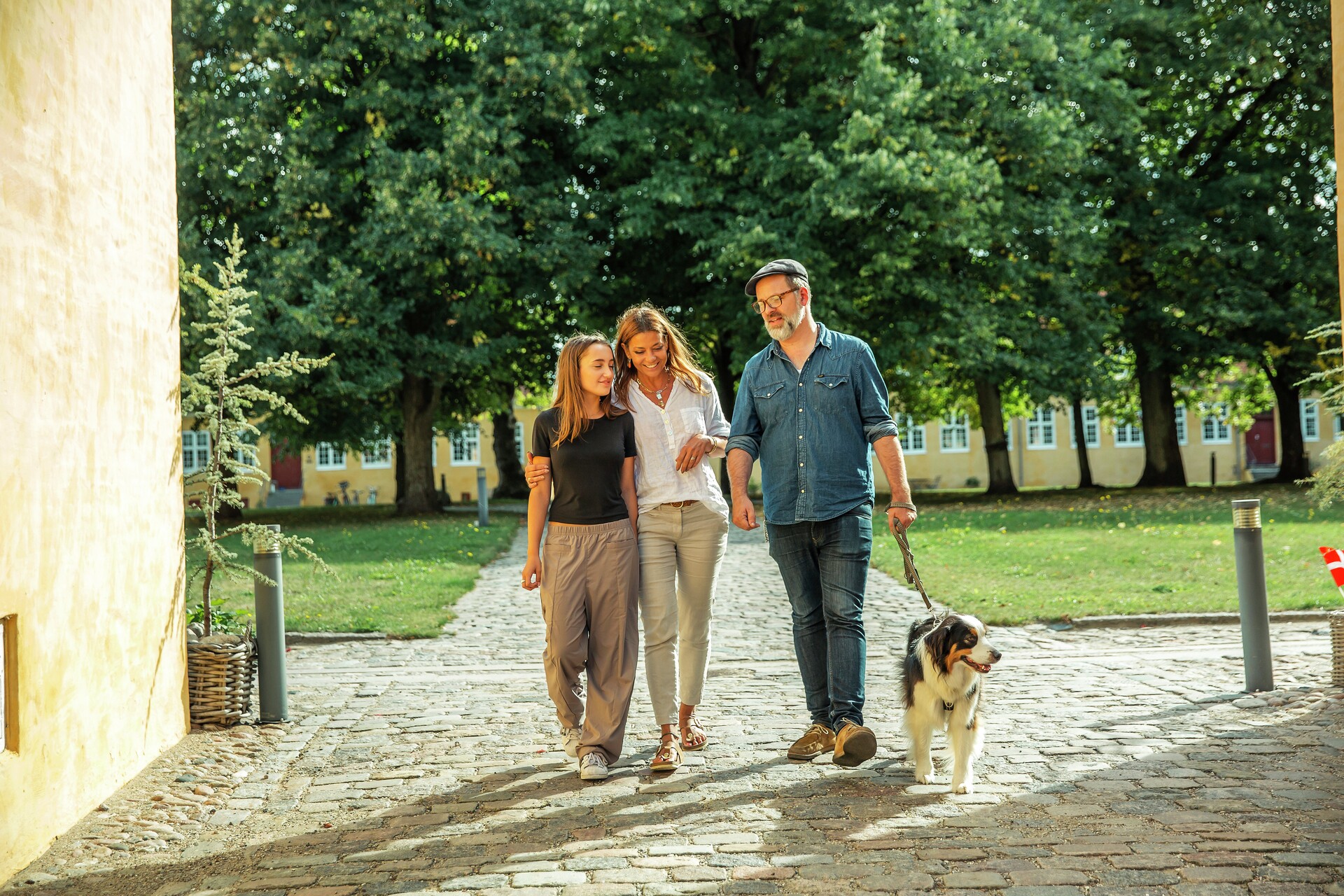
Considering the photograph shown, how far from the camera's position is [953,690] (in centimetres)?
519

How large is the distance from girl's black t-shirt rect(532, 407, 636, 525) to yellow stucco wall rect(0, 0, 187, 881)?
200 cm

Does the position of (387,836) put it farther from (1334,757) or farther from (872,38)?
(872,38)

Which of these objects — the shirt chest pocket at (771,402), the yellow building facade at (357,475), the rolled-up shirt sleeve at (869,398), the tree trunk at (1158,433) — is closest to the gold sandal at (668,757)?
the shirt chest pocket at (771,402)

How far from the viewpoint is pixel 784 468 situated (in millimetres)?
5758

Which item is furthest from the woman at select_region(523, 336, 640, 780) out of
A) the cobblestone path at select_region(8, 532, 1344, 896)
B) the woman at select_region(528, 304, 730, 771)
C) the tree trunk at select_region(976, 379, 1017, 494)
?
the tree trunk at select_region(976, 379, 1017, 494)

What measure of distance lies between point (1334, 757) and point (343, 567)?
12627 millimetres

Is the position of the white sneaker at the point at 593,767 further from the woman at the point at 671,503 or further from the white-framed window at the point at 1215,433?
the white-framed window at the point at 1215,433

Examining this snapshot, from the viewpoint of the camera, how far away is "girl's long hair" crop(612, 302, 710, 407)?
19.4 ft

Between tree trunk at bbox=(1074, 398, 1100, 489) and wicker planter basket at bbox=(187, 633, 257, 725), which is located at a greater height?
tree trunk at bbox=(1074, 398, 1100, 489)

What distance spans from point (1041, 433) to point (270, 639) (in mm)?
55477

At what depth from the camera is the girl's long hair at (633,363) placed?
592cm

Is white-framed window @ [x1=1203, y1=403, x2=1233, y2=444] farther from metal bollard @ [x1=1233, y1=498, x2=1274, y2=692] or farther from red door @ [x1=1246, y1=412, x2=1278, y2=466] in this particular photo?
metal bollard @ [x1=1233, y1=498, x2=1274, y2=692]

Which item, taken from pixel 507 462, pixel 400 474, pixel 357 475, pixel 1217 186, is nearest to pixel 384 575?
pixel 400 474

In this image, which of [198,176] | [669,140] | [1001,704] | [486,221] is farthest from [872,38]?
[1001,704]
